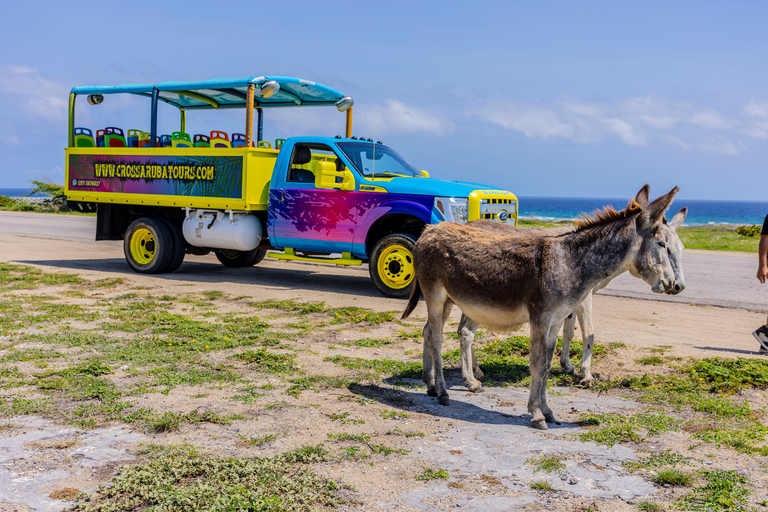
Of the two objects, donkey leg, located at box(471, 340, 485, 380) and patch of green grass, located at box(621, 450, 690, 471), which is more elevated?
donkey leg, located at box(471, 340, 485, 380)

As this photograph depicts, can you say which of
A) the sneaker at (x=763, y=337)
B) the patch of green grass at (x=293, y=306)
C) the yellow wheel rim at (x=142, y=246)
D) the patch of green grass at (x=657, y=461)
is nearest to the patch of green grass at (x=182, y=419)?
the patch of green grass at (x=657, y=461)

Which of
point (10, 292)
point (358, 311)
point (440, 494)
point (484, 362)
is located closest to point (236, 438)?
point (440, 494)

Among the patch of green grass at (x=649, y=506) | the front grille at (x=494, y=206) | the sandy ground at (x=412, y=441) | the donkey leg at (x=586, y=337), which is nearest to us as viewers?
the patch of green grass at (x=649, y=506)

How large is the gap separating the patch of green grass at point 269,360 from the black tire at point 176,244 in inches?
282

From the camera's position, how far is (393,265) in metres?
11.5

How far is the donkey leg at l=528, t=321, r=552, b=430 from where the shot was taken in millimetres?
5262

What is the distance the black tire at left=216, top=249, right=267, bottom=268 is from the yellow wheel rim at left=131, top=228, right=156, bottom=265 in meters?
1.84

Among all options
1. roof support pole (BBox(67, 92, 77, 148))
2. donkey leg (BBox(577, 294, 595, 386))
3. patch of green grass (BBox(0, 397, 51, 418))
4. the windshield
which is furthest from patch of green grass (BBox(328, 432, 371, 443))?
roof support pole (BBox(67, 92, 77, 148))

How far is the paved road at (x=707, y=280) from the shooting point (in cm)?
1192

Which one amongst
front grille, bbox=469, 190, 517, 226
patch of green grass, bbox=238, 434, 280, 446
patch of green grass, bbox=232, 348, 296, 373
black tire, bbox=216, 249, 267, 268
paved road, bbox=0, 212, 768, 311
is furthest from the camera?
black tire, bbox=216, 249, 267, 268

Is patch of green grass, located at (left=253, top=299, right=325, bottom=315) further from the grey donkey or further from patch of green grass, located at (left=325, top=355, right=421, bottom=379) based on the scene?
the grey donkey

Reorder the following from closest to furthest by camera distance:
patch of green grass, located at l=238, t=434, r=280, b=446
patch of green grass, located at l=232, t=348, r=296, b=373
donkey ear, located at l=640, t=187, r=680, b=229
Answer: patch of green grass, located at l=238, t=434, r=280, b=446 → donkey ear, located at l=640, t=187, r=680, b=229 → patch of green grass, located at l=232, t=348, r=296, b=373

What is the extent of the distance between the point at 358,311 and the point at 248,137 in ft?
15.2

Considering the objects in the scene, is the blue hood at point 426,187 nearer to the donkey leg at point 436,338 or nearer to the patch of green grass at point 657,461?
the donkey leg at point 436,338
